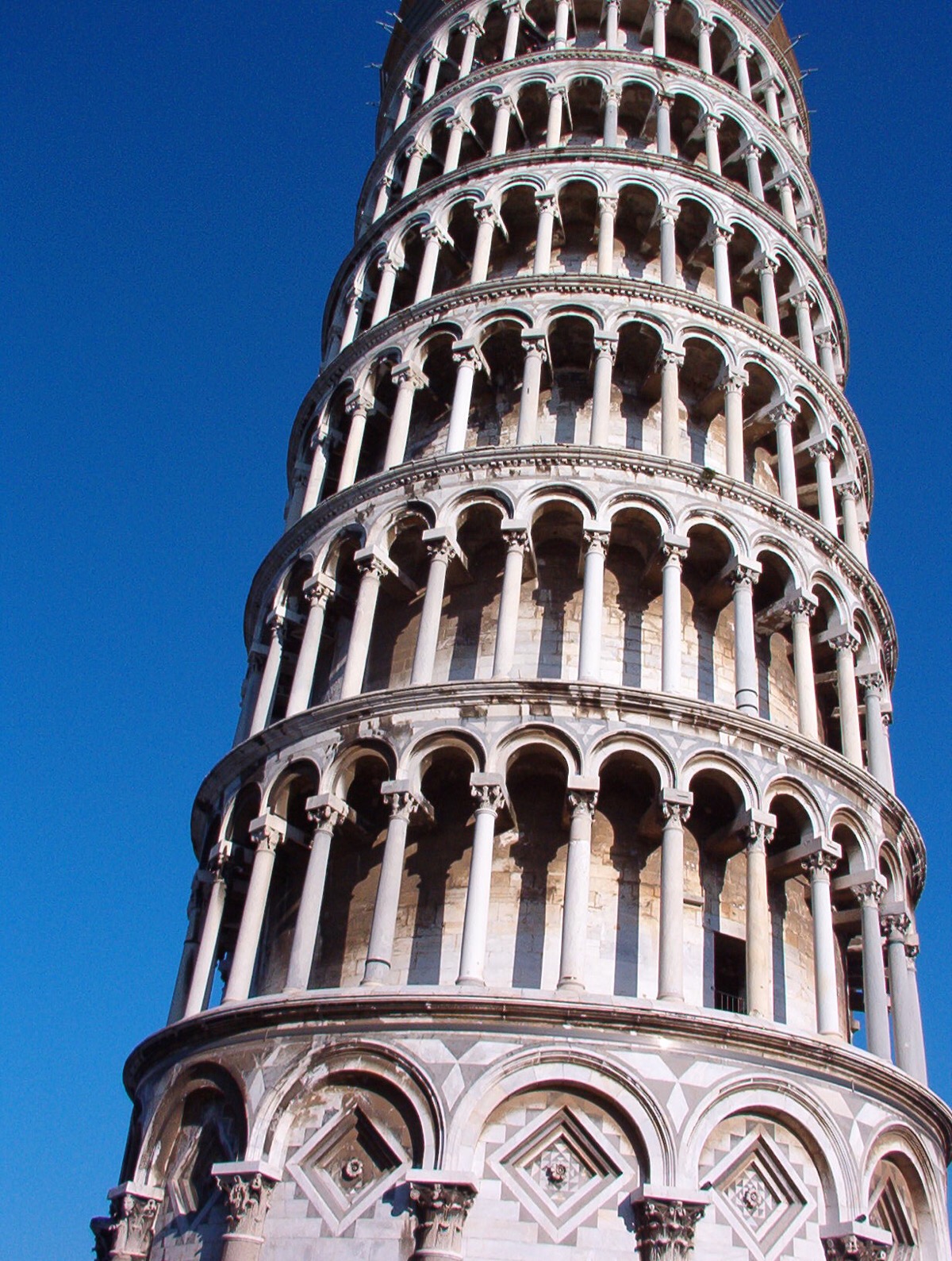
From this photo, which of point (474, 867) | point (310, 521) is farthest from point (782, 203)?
point (474, 867)

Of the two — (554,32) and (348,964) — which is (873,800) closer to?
(348,964)

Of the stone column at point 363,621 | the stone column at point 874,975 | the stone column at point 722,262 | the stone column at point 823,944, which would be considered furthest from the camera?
the stone column at point 722,262

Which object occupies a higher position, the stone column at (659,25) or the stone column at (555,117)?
the stone column at (659,25)

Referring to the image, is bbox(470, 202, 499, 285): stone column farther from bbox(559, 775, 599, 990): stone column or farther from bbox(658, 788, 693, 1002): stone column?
bbox(658, 788, 693, 1002): stone column

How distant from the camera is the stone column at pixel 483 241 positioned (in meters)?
23.5

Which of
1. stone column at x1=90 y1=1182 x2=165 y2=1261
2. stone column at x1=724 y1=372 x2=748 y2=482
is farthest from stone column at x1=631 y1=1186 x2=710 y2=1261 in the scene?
stone column at x1=724 y1=372 x2=748 y2=482

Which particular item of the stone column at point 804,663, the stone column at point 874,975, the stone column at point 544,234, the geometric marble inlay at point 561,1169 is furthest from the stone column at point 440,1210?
the stone column at point 544,234

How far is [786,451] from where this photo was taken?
2181cm

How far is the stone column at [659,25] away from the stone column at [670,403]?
30.5ft

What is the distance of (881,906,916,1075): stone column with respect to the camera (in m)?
17.2

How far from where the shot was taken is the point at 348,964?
17.3m

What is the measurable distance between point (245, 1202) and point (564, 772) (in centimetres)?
629

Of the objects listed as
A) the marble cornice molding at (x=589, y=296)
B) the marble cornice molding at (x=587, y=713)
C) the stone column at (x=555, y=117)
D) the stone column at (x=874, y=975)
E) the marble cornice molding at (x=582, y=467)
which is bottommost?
the stone column at (x=874, y=975)

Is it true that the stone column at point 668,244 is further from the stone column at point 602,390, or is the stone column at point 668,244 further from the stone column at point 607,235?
the stone column at point 602,390
